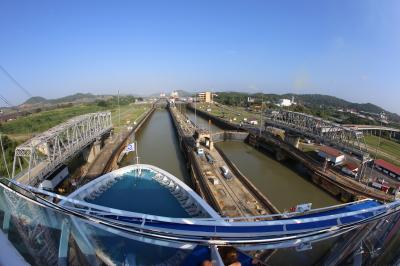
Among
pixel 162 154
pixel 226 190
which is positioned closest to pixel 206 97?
pixel 162 154

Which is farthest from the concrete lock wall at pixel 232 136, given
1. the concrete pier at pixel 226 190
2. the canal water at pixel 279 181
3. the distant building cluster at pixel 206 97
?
the distant building cluster at pixel 206 97

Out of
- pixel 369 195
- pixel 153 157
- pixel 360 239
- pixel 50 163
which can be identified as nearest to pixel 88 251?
pixel 360 239

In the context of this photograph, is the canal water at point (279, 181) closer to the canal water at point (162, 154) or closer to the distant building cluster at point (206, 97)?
the canal water at point (162, 154)

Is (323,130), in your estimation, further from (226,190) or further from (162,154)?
(162,154)

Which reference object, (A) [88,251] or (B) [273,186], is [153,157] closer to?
(B) [273,186]

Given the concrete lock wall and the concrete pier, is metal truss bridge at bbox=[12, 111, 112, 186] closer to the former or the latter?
the concrete pier

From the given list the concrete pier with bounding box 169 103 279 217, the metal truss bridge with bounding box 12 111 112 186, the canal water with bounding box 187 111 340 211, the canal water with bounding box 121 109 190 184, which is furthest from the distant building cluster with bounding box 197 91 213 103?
the concrete pier with bounding box 169 103 279 217

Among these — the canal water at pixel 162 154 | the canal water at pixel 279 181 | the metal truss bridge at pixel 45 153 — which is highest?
the metal truss bridge at pixel 45 153
